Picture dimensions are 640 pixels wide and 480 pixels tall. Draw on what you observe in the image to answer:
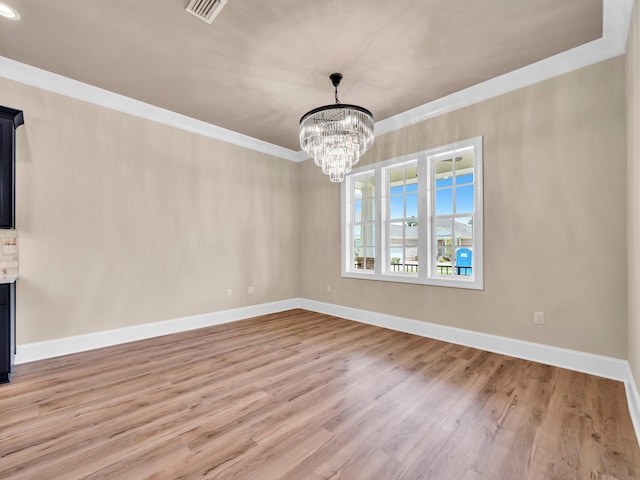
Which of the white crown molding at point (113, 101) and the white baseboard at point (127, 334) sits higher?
the white crown molding at point (113, 101)

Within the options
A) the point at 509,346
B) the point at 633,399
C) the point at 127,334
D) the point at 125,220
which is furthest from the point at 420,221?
the point at 127,334

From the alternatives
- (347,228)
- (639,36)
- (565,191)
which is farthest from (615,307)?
(347,228)

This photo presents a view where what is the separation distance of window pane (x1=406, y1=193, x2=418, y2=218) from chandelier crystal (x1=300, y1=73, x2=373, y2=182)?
1.47 meters

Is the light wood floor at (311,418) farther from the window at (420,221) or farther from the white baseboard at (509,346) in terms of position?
the window at (420,221)

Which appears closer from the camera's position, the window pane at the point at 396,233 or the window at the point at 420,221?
the window at the point at 420,221

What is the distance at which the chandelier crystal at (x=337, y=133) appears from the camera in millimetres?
2721

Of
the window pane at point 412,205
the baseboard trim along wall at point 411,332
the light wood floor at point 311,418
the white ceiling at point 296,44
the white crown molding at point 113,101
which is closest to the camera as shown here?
the light wood floor at point 311,418

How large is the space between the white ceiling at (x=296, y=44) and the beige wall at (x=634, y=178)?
0.41 m

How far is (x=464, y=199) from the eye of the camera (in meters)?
3.59

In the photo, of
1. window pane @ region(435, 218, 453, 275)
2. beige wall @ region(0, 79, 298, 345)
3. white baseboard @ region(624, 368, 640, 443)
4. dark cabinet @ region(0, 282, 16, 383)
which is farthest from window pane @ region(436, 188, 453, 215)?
dark cabinet @ region(0, 282, 16, 383)

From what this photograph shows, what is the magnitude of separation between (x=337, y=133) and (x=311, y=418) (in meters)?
2.37

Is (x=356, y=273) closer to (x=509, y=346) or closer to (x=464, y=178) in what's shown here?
(x=464, y=178)

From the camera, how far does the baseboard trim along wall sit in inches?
100

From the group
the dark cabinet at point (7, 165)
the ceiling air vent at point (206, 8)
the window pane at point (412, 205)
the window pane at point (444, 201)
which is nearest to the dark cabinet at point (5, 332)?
the dark cabinet at point (7, 165)
